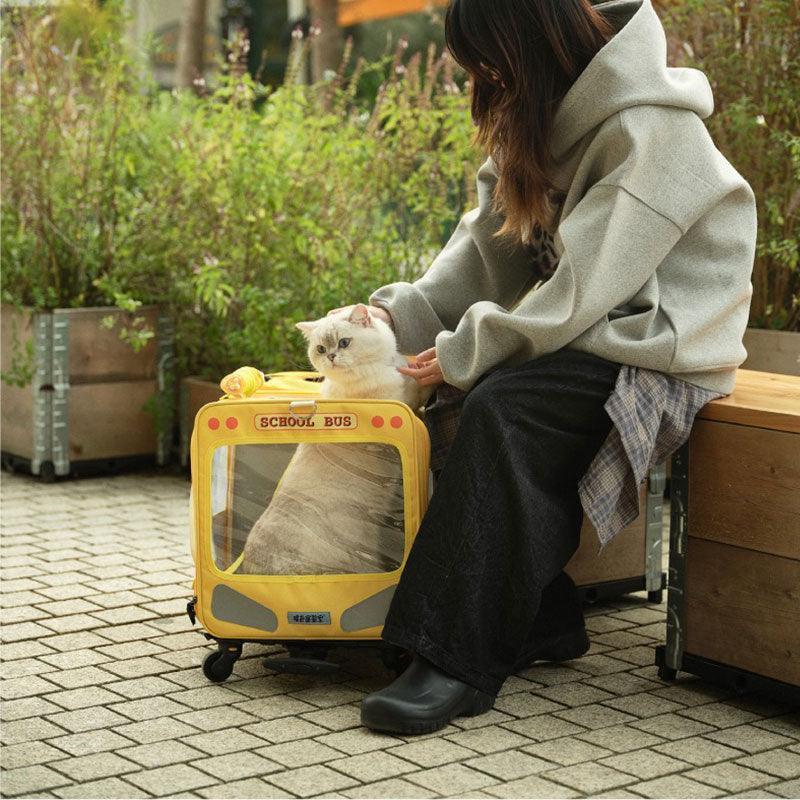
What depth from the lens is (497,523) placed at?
3023 mm

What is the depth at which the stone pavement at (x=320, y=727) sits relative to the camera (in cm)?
271

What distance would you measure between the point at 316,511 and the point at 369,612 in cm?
27

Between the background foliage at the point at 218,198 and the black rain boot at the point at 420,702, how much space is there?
8.17ft

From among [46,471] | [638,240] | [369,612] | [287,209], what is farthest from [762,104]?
[46,471]

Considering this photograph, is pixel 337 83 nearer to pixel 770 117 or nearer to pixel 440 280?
pixel 770 117

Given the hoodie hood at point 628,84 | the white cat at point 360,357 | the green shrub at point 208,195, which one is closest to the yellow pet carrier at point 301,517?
the white cat at point 360,357

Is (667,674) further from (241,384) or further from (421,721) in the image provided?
(241,384)

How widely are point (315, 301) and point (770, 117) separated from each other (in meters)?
1.86

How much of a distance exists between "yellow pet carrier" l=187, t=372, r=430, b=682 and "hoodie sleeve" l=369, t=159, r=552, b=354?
430 mm

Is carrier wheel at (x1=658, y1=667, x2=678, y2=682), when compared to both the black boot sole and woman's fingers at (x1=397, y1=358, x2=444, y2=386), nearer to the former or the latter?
the black boot sole

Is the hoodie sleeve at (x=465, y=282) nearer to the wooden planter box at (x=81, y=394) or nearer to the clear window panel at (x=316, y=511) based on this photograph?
the clear window panel at (x=316, y=511)

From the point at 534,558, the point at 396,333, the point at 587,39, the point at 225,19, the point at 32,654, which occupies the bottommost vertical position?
the point at 32,654

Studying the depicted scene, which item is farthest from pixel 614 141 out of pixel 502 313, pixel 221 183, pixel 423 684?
pixel 221 183

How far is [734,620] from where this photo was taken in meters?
3.18
